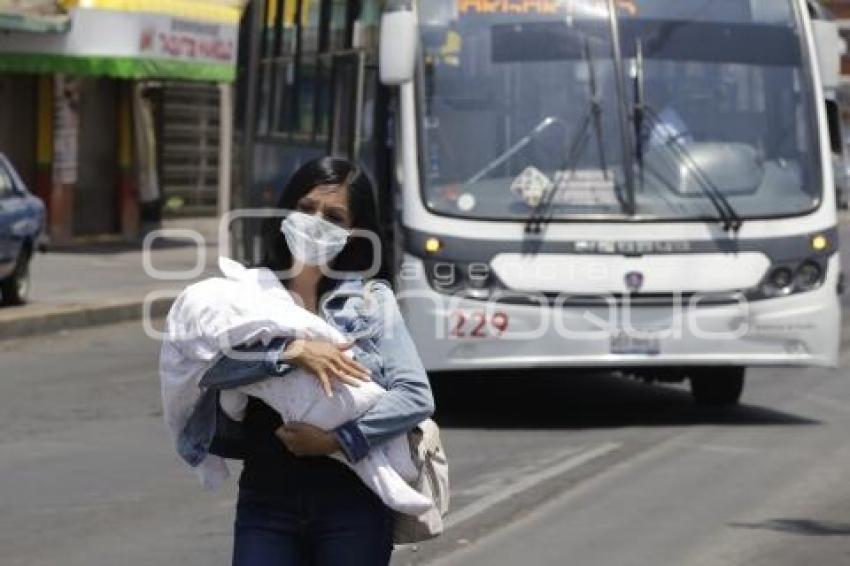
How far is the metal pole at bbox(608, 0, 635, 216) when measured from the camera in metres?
13.6

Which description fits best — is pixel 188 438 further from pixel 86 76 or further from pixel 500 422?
pixel 86 76

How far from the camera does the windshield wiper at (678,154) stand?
13547 mm

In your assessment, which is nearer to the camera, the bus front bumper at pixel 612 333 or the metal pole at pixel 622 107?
the bus front bumper at pixel 612 333

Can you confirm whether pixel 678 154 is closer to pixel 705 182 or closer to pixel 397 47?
pixel 705 182

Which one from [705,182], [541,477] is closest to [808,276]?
[705,182]

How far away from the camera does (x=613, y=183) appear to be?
13.6 m

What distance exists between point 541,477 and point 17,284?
11.3m

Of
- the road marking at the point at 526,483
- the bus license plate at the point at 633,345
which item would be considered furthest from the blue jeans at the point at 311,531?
the bus license plate at the point at 633,345

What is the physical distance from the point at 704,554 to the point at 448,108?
537cm

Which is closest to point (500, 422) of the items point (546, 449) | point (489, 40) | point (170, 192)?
point (546, 449)

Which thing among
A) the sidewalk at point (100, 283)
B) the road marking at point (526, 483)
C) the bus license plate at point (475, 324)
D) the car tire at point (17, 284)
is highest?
the bus license plate at point (475, 324)

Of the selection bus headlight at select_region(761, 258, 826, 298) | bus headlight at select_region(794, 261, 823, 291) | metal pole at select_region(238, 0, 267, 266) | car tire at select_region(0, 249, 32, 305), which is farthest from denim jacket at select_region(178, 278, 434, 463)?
car tire at select_region(0, 249, 32, 305)

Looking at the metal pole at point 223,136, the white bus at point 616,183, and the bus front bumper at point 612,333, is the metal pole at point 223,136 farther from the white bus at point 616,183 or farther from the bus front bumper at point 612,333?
the bus front bumper at point 612,333

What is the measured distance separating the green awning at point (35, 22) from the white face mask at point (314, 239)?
74.6 ft
